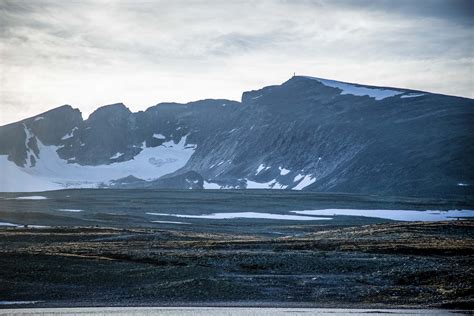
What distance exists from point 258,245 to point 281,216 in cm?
5876

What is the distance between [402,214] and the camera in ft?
387

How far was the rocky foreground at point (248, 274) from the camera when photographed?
→ 39.7 meters

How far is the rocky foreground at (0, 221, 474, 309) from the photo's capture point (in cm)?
3966

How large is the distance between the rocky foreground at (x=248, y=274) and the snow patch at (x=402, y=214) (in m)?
47.9

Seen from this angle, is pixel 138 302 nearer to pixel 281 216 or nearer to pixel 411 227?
pixel 411 227

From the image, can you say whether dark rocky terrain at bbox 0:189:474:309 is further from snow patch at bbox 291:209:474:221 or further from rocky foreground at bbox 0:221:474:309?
snow patch at bbox 291:209:474:221

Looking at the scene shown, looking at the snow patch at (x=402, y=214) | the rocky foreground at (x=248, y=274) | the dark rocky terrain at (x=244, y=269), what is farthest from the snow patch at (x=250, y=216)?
the rocky foreground at (x=248, y=274)

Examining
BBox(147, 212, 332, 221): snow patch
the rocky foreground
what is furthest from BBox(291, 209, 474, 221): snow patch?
the rocky foreground

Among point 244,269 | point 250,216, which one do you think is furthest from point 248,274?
point 250,216

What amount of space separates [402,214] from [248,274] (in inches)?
2936

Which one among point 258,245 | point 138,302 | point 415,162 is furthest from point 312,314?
point 415,162

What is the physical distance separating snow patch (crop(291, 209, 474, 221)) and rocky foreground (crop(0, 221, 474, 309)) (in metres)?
47.9

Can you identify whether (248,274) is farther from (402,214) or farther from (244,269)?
(402,214)

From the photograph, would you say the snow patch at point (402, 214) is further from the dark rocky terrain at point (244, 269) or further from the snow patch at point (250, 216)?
the dark rocky terrain at point (244, 269)
